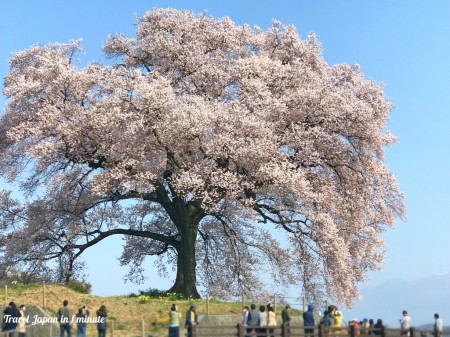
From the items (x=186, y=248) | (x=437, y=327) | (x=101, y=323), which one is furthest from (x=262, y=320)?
(x=186, y=248)

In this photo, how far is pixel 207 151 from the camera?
44125 millimetres

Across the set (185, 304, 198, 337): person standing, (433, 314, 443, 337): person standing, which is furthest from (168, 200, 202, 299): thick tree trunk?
(433, 314, 443, 337): person standing

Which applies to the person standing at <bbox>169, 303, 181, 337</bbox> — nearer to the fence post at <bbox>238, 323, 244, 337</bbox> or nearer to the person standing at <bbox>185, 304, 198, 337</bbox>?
the person standing at <bbox>185, 304, 198, 337</bbox>

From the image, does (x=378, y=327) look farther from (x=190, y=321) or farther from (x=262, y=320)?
(x=190, y=321)

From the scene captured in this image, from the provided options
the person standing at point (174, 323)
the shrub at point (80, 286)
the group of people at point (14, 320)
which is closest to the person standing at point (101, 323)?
the person standing at point (174, 323)

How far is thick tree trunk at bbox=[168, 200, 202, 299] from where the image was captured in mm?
47688

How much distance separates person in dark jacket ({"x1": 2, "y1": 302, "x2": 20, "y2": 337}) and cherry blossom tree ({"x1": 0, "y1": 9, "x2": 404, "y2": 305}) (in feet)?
35.1

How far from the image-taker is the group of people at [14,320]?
34.5 metres

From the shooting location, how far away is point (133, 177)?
4522 centimetres

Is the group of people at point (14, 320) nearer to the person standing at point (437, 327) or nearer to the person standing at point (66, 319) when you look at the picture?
the person standing at point (66, 319)

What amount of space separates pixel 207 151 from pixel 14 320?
15202 millimetres

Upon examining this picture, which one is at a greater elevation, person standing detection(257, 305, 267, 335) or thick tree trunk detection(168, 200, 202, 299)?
thick tree trunk detection(168, 200, 202, 299)

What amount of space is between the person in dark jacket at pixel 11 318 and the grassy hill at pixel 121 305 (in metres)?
3.80

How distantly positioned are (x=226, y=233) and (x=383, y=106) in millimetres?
13887
